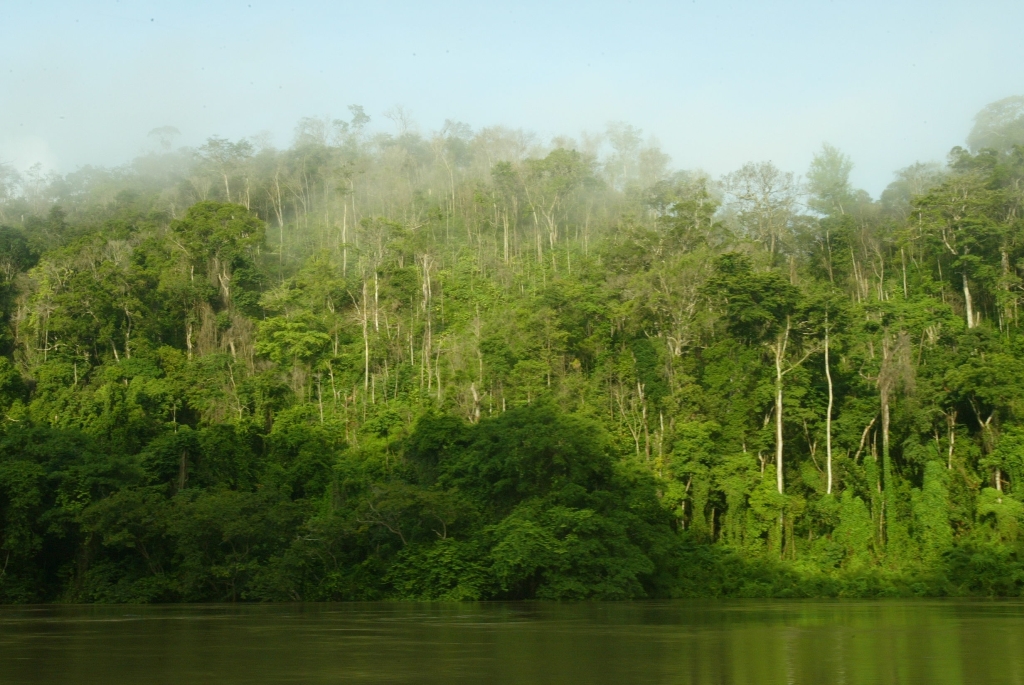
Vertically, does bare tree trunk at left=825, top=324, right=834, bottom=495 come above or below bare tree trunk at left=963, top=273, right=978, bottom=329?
below

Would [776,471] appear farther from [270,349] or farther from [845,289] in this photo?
[270,349]

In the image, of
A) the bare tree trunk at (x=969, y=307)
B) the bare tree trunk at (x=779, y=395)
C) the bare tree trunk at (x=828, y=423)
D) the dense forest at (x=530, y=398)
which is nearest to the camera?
the dense forest at (x=530, y=398)

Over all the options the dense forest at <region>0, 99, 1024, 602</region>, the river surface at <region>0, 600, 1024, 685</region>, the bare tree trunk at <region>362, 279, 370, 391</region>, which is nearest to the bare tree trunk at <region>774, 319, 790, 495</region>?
the dense forest at <region>0, 99, 1024, 602</region>

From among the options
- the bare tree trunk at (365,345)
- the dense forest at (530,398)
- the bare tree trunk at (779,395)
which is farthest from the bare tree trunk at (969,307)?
the bare tree trunk at (365,345)

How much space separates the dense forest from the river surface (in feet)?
24.0

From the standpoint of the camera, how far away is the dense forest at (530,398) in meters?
28.7

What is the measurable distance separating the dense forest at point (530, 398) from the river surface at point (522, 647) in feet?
24.0

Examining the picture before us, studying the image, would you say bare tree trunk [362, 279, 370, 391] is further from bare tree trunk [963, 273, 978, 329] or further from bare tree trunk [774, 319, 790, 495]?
bare tree trunk [963, 273, 978, 329]

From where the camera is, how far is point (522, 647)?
1263 cm

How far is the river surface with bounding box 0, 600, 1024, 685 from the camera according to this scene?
31.7 feet

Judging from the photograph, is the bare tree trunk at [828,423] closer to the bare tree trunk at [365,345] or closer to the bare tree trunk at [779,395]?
the bare tree trunk at [779,395]

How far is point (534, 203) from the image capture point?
55844 millimetres

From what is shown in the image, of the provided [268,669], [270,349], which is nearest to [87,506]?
[270,349]

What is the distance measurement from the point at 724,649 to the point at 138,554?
867 inches
